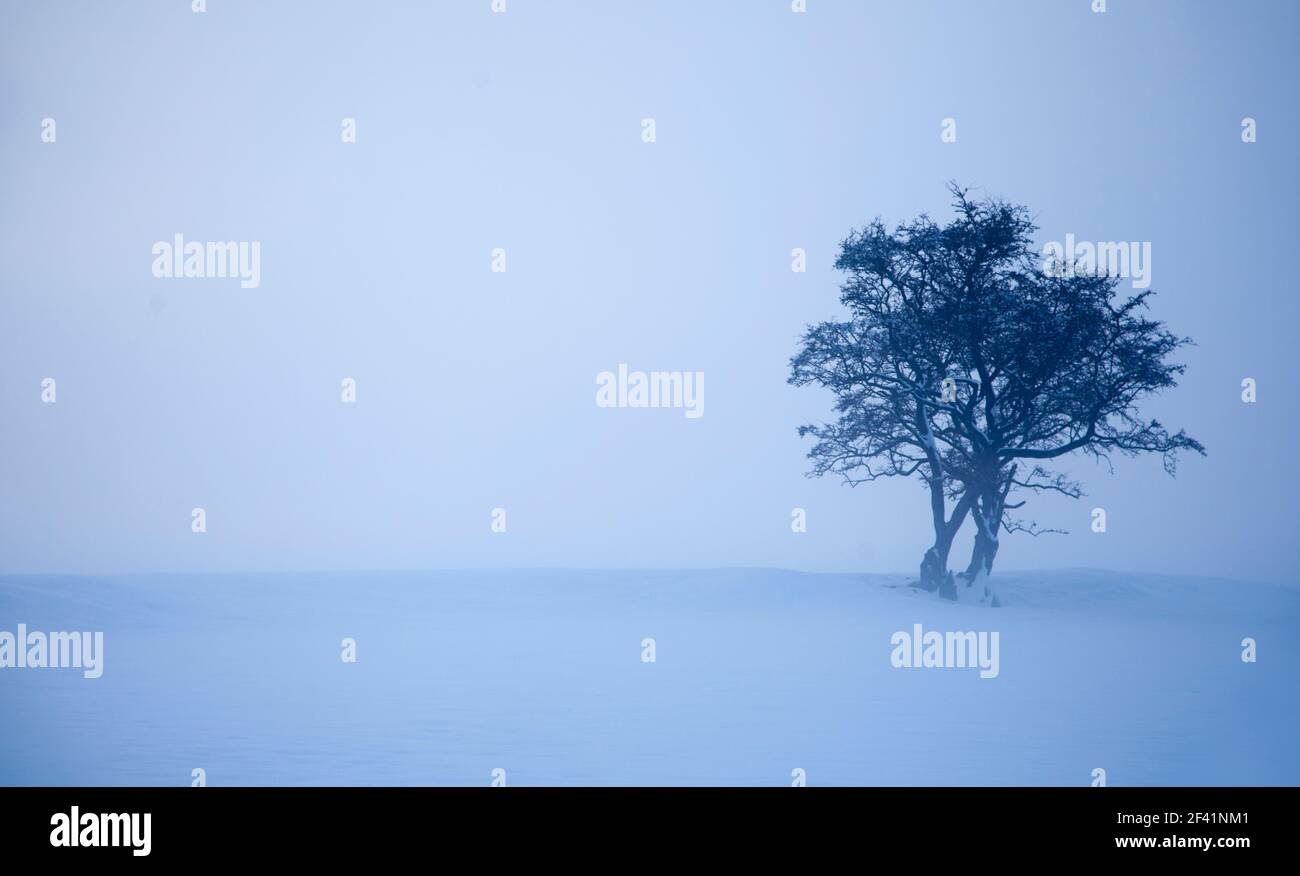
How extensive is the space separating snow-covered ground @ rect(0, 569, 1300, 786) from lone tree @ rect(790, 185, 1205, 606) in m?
0.93

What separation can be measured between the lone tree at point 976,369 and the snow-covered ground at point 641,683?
931 mm

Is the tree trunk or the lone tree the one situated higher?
the lone tree

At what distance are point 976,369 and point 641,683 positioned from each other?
431 centimetres

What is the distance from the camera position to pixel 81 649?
8492mm

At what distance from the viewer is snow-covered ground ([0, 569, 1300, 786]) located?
299 inches
